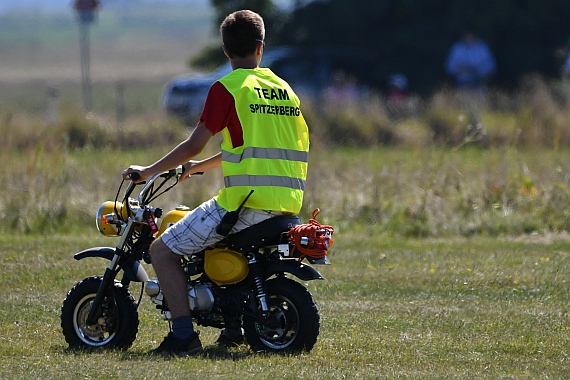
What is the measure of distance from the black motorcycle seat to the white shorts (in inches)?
1.6

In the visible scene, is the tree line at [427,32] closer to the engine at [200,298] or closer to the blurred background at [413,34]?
the blurred background at [413,34]

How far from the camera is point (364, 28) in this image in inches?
1105

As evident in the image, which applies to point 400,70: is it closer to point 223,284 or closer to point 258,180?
point 223,284

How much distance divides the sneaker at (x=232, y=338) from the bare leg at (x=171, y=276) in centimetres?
42

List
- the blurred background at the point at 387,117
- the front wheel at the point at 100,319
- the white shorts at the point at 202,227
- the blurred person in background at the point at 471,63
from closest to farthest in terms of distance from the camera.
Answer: the white shorts at the point at 202,227 → the front wheel at the point at 100,319 → the blurred background at the point at 387,117 → the blurred person in background at the point at 471,63

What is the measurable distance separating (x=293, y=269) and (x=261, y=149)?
2.47 ft

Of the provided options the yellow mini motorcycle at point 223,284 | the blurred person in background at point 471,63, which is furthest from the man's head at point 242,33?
the blurred person in background at point 471,63

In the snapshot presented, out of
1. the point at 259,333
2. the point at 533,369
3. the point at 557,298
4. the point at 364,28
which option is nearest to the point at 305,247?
the point at 259,333

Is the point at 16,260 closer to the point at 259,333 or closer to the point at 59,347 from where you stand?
the point at 59,347

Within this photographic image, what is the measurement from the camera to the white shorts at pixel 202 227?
22.9 feet

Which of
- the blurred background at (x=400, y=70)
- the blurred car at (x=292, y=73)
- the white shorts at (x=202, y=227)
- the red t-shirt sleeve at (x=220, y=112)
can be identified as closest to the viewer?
the red t-shirt sleeve at (x=220, y=112)

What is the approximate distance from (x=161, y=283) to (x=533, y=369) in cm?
226

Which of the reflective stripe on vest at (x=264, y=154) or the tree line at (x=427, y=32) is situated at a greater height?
the tree line at (x=427, y=32)

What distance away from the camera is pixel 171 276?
7.13 meters
